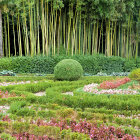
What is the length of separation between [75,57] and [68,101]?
24.9 ft

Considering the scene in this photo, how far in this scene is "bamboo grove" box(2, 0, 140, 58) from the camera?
12305 mm

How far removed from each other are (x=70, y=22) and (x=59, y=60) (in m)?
2.60

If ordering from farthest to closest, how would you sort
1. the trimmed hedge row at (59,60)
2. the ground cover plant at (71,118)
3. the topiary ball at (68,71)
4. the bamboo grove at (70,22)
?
the bamboo grove at (70,22)
the trimmed hedge row at (59,60)
the topiary ball at (68,71)
the ground cover plant at (71,118)

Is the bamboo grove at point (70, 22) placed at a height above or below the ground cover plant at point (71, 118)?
above

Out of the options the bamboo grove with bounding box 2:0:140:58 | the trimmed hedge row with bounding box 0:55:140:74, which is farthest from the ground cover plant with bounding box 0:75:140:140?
the bamboo grove with bounding box 2:0:140:58

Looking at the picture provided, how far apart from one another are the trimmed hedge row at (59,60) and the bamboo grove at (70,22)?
2.37 ft

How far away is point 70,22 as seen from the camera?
12883 mm

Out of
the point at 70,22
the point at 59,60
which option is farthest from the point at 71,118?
the point at 70,22

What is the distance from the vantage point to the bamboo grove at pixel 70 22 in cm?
1230

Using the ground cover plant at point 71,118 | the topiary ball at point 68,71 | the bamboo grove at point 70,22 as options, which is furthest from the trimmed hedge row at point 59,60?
the ground cover plant at point 71,118

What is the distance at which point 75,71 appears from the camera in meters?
8.80

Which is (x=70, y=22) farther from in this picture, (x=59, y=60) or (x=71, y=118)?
(x=71, y=118)

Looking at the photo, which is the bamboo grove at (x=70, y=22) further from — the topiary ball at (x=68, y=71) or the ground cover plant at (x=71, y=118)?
the ground cover plant at (x=71, y=118)

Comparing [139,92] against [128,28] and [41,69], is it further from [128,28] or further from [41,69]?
[128,28]
